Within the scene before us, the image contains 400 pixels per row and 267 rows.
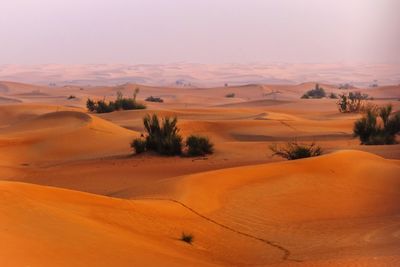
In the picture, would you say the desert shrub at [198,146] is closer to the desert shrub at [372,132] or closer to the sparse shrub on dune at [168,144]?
the sparse shrub on dune at [168,144]

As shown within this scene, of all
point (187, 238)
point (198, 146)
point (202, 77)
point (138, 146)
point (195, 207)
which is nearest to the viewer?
point (187, 238)

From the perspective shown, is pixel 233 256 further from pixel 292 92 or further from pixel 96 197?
pixel 292 92

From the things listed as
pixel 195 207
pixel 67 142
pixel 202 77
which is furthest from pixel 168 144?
pixel 202 77

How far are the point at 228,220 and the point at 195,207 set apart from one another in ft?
2.53

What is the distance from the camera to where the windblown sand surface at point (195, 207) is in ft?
24.5

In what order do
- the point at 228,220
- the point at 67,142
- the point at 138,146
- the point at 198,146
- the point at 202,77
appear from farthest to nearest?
the point at 202,77 → the point at 67,142 → the point at 138,146 → the point at 198,146 → the point at 228,220

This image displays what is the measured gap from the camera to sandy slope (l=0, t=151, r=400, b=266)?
7.28 meters

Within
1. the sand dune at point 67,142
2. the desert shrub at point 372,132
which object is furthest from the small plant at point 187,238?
the desert shrub at point 372,132

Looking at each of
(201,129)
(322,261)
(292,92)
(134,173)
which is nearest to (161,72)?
(292,92)

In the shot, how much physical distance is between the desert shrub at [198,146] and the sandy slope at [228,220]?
19.1 ft

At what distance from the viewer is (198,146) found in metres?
20.1

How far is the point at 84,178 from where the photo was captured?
16.2 metres

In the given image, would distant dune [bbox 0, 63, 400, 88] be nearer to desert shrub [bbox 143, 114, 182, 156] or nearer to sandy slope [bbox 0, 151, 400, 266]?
desert shrub [bbox 143, 114, 182, 156]

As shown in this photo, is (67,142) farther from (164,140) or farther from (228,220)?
(228,220)
